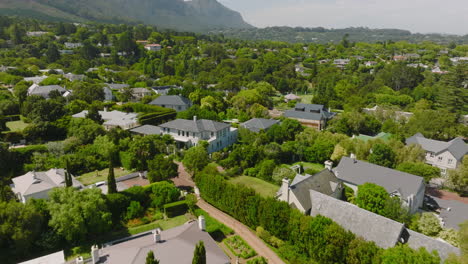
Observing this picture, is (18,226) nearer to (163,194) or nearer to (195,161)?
(163,194)

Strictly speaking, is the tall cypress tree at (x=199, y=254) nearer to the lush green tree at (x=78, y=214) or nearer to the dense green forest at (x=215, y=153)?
the dense green forest at (x=215, y=153)

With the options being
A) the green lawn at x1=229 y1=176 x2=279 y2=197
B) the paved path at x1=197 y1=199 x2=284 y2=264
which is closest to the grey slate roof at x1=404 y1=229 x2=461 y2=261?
the paved path at x1=197 y1=199 x2=284 y2=264

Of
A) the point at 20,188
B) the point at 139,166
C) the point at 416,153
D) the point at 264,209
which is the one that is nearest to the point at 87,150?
the point at 139,166

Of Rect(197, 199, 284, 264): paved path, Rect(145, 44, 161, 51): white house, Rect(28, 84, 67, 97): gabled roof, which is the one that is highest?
Rect(145, 44, 161, 51): white house

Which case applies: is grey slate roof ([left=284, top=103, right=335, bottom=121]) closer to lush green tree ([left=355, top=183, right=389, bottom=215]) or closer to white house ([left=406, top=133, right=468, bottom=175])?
white house ([left=406, top=133, right=468, bottom=175])

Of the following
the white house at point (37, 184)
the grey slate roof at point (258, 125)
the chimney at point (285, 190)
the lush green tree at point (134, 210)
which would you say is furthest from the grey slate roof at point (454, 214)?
the white house at point (37, 184)

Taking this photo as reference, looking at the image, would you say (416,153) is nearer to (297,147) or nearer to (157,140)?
(297,147)

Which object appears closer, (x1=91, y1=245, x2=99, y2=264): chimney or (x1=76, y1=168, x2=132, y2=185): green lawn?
(x1=91, y1=245, x2=99, y2=264): chimney
